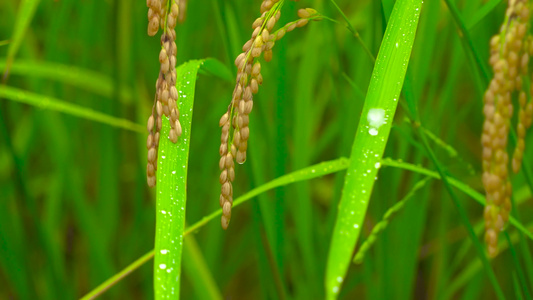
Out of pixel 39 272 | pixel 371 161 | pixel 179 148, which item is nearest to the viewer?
pixel 371 161

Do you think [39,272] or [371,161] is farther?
[39,272]

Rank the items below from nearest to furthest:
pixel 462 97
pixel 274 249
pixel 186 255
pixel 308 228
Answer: pixel 274 249
pixel 186 255
pixel 308 228
pixel 462 97

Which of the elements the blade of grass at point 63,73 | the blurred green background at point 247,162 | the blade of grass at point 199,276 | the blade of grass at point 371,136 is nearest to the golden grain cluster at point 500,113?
the blade of grass at point 371,136

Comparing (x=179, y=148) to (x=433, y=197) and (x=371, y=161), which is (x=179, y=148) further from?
(x=433, y=197)

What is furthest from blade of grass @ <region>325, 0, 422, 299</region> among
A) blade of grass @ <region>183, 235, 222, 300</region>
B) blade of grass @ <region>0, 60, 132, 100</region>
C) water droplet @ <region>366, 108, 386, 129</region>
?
blade of grass @ <region>0, 60, 132, 100</region>

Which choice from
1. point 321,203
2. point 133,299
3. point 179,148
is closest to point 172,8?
point 179,148

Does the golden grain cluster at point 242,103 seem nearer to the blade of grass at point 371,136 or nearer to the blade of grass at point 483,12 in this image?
the blade of grass at point 371,136
